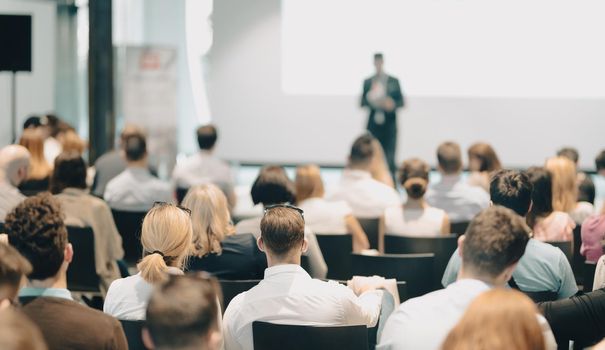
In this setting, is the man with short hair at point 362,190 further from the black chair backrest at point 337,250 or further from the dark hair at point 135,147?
the dark hair at point 135,147

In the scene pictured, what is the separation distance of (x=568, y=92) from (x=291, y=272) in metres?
10.5

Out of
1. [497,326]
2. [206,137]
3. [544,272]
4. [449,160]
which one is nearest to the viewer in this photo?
[497,326]

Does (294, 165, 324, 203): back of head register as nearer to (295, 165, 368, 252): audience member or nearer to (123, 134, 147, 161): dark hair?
(295, 165, 368, 252): audience member

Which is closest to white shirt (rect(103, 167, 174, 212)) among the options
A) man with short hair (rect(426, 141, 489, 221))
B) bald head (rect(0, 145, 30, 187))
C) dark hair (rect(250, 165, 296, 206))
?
bald head (rect(0, 145, 30, 187))

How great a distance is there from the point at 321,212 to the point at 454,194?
1.09 meters

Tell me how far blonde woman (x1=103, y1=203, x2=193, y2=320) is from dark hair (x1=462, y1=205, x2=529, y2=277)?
120 centimetres

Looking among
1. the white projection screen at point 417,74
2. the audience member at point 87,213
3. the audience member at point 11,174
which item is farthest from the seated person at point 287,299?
the white projection screen at point 417,74

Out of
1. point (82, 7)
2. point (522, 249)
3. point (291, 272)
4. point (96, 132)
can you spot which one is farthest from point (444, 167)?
point (82, 7)

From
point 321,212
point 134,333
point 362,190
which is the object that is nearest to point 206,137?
point 362,190

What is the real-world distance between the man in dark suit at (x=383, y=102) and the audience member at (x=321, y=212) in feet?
19.2

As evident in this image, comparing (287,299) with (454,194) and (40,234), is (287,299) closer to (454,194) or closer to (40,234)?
(40,234)

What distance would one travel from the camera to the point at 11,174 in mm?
6082

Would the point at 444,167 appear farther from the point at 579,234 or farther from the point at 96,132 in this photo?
the point at 96,132

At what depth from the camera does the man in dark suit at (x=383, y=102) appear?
12.0m
